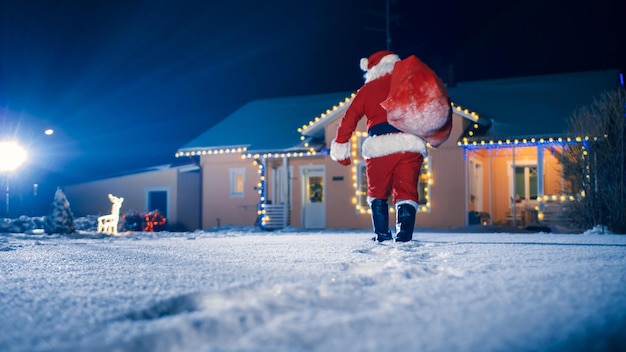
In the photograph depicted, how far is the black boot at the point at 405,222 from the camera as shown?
5.31m

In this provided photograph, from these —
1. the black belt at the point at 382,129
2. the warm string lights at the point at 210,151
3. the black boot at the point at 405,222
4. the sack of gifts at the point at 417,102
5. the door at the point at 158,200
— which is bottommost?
the black boot at the point at 405,222

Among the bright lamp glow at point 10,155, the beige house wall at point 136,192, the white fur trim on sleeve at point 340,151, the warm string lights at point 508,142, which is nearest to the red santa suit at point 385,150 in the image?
the white fur trim on sleeve at point 340,151

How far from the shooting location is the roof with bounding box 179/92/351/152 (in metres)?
19.6

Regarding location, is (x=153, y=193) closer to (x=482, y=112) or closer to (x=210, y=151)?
(x=210, y=151)

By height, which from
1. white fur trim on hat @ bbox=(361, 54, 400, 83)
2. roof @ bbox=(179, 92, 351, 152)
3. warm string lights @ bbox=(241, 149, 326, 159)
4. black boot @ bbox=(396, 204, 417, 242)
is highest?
roof @ bbox=(179, 92, 351, 152)

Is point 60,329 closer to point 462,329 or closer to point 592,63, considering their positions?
point 462,329

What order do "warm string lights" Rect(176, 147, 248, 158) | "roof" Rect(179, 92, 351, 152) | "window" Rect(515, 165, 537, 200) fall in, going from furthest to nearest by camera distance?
1. "warm string lights" Rect(176, 147, 248, 158)
2. "roof" Rect(179, 92, 351, 152)
3. "window" Rect(515, 165, 537, 200)

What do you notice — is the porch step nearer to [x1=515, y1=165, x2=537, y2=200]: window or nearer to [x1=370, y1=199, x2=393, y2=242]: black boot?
[x1=515, y1=165, x2=537, y2=200]: window

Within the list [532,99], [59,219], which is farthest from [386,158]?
[532,99]

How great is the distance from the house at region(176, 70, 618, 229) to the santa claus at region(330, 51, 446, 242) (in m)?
10.8

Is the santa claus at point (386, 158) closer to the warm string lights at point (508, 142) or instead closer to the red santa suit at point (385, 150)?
the red santa suit at point (385, 150)

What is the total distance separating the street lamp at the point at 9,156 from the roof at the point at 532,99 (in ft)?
50.8

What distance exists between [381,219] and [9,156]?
1855 centimetres

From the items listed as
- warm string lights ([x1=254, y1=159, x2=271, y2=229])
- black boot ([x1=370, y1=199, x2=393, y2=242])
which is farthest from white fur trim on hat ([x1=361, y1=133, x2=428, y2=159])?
warm string lights ([x1=254, y1=159, x2=271, y2=229])
